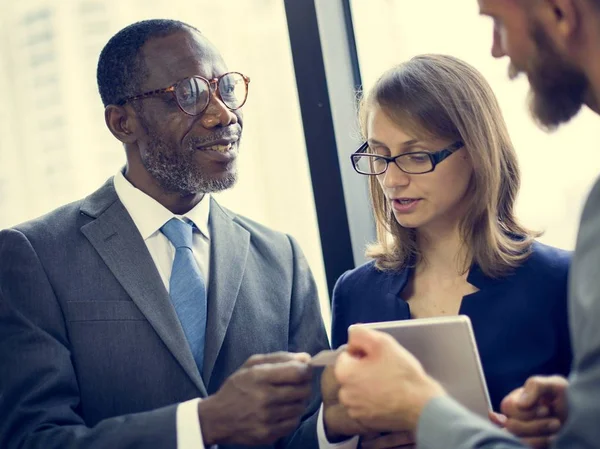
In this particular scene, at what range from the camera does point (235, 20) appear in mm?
3008

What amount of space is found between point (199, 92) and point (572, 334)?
1367mm

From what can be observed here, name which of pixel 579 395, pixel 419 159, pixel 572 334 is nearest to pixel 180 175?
pixel 419 159

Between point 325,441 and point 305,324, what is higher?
point 305,324

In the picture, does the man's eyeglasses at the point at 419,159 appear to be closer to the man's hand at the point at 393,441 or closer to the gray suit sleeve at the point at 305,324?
the gray suit sleeve at the point at 305,324

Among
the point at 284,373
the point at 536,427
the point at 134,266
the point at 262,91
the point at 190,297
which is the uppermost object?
the point at 262,91

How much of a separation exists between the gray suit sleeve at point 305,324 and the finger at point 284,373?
0.34 meters

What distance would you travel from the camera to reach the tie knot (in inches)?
86.9

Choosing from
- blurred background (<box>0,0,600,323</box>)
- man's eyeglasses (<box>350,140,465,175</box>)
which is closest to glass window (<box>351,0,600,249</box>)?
blurred background (<box>0,0,600,323</box>)

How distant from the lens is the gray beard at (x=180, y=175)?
2.27 meters

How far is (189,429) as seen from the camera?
1848mm

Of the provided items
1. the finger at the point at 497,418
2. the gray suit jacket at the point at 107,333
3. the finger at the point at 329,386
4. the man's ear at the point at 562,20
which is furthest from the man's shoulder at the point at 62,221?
the man's ear at the point at 562,20

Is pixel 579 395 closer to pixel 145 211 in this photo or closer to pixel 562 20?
pixel 562 20

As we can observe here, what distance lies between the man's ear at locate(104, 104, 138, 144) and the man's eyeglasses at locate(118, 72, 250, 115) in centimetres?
5

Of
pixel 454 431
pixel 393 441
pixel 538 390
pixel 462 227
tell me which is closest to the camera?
pixel 454 431
